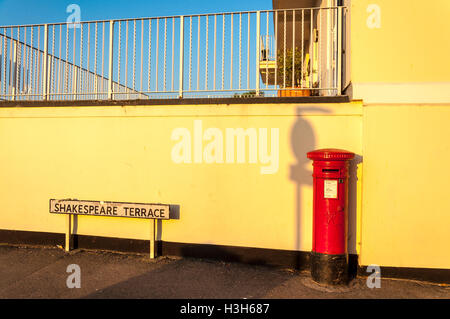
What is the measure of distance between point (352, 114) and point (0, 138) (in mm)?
5721

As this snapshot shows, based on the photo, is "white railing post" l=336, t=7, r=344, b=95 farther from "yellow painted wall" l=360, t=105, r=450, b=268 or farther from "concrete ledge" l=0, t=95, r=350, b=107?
"yellow painted wall" l=360, t=105, r=450, b=268

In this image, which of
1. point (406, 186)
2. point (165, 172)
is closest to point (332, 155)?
point (406, 186)

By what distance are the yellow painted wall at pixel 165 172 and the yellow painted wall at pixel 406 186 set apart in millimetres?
215

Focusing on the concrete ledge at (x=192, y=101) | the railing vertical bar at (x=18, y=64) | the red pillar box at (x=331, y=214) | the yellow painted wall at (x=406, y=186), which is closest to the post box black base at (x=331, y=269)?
the red pillar box at (x=331, y=214)

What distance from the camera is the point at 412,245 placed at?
13.4 feet

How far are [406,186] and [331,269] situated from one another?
57.7 inches

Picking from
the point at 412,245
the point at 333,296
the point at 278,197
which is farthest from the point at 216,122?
the point at 412,245

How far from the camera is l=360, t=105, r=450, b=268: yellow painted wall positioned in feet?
13.3

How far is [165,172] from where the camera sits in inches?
191

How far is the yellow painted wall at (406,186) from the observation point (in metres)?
4.04

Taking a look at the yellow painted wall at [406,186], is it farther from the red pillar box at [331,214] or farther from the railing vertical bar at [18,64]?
the railing vertical bar at [18,64]

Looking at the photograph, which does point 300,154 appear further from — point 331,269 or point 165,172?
point 165,172

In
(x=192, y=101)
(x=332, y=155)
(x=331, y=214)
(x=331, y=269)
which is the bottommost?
(x=331, y=269)

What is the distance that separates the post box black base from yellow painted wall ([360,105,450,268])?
411 mm
